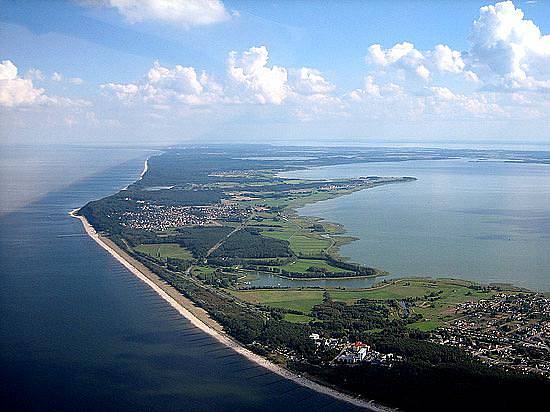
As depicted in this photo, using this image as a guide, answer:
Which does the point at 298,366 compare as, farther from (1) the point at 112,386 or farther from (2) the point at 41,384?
(2) the point at 41,384

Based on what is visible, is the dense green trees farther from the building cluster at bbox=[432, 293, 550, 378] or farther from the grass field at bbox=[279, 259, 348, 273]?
the building cluster at bbox=[432, 293, 550, 378]

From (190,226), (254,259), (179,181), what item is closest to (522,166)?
(179,181)

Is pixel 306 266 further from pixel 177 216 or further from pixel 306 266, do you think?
pixel 177 216

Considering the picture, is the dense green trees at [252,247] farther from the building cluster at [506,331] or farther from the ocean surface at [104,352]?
the building cluster at [506,331]

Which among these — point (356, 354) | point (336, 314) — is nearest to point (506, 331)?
point (356, 354)

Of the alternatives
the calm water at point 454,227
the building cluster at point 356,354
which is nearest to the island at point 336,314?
the building cluster at point 356,354
